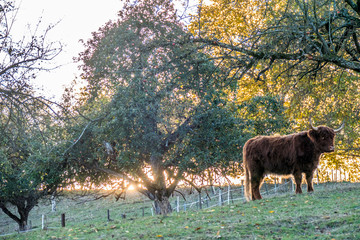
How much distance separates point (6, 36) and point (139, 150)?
35.2 ft

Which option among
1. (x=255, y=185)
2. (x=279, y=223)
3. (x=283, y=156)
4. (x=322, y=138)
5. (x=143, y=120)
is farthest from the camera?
(x=143, y=120)

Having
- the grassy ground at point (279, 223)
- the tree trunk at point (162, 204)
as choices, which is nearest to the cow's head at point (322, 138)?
the grassy ground at point (279, 223)

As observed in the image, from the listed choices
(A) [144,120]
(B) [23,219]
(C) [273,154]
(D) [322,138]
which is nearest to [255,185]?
(C) [273,154]

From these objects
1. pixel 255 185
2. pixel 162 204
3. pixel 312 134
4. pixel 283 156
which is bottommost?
pixel 162 204

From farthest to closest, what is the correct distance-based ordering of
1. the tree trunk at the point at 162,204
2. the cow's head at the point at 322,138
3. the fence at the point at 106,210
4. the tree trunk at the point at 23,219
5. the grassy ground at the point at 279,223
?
the fence at the point at 106,210, the tree trunk at the point at 23,219, the tree trunk at the point at 162,204, the cow's head at the point at 322,138, the grassy ground at the point at 279,223

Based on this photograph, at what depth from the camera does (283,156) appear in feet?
44.9

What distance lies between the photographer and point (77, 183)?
2073 cm

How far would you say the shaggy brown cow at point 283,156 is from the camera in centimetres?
1361

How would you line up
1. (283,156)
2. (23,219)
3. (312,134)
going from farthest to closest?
(23,219) → (283,156) → (312,134)

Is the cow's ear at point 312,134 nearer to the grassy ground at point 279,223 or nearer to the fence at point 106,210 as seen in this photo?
the grassy ground at point 279,223

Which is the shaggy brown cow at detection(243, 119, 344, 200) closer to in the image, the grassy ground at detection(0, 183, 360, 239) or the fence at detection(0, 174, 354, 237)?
the grassy ground at detection(0, 183, 360, 239)

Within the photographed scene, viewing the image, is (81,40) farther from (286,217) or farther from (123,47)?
(286,217)

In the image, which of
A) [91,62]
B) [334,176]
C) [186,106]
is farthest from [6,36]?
[334,176]

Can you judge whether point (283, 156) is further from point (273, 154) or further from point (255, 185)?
point (255, 185)
